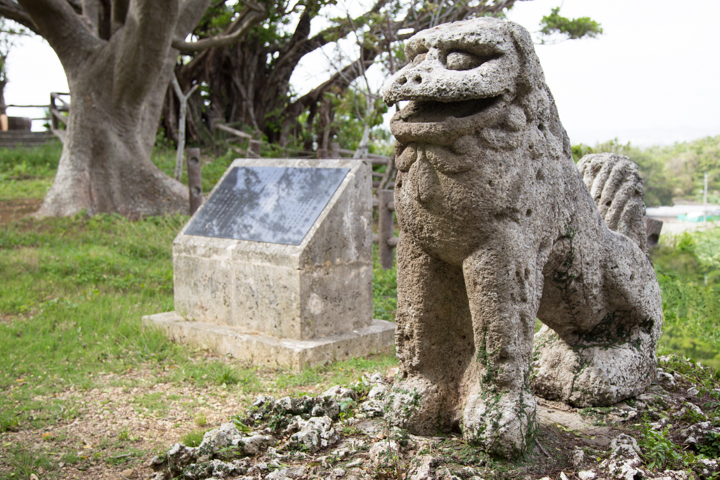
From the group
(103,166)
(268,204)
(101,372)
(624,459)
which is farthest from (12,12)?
(624,459)

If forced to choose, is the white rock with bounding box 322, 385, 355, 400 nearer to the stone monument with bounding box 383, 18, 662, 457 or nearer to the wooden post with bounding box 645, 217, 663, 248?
the stone monument with bounding box 383, 18, 662, 457

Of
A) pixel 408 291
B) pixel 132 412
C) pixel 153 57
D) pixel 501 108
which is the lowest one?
pixel 132 412

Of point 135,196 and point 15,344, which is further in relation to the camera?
point 135,196

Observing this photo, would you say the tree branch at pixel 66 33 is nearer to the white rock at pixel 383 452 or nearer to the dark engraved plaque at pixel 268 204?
the dark engraved plaque at pixel 268 204

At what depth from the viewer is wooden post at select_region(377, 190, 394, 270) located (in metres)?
7.34

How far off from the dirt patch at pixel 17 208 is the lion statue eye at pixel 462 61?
8.97 m

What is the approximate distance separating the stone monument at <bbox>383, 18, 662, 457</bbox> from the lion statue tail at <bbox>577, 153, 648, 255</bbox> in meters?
0.47

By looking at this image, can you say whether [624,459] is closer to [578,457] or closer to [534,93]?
[578,457]

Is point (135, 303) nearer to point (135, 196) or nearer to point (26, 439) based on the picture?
point (26, 439)

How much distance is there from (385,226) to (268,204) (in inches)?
104

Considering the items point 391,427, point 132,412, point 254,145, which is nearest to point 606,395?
point 391,427

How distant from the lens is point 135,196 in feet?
33.0

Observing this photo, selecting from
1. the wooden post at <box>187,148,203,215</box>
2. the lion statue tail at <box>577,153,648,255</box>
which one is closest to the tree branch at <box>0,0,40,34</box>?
the wooden post at <box>187,148,203,215</box>

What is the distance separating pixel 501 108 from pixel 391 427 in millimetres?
1424
